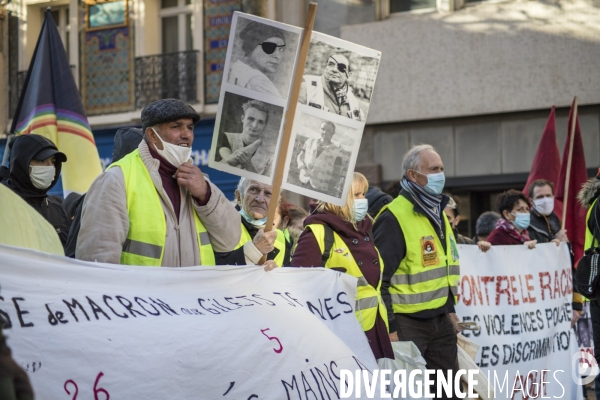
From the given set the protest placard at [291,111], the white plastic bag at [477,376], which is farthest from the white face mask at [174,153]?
the white plastic bag at [477,376]

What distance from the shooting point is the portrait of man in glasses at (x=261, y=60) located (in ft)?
15.9

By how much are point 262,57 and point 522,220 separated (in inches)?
188

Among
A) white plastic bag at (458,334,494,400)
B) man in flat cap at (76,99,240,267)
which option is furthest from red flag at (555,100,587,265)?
man in flat cap at (76,99,240,267)

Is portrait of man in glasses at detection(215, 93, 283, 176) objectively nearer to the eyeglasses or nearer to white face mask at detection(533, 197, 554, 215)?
the eyeglasses

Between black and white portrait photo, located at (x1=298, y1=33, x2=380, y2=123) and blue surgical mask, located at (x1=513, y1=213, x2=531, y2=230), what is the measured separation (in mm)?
4158

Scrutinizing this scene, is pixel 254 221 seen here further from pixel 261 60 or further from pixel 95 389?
pixel 95 389

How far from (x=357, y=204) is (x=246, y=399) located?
7.00 feet

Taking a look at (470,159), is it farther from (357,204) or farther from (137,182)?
(137,182)

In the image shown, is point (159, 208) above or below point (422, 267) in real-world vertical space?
above

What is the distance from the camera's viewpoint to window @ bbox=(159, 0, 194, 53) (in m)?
19.0

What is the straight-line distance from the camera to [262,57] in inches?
191

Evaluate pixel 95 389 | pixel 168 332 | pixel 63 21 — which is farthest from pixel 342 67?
pixel 63 21

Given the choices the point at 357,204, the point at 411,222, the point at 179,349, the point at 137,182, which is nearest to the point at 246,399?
the point at 179,349

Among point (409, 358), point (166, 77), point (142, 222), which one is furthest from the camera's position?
point (166, 77)
